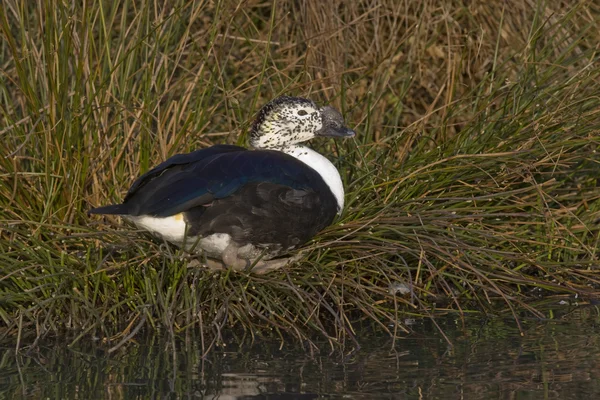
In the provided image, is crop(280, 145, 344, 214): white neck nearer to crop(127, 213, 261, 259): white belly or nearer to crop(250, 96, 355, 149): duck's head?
crop(250, 96, 355, 149): duck's head

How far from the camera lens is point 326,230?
198 inches

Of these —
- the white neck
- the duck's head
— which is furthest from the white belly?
the duck's head

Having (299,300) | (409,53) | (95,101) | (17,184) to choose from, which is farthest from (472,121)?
(17,184)

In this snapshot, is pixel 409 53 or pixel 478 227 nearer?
pixel 478 227

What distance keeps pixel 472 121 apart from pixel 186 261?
175 cm

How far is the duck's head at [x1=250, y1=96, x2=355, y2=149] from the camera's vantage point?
5105 millimetres


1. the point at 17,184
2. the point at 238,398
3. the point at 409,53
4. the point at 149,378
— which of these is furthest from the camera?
the point at 409,53

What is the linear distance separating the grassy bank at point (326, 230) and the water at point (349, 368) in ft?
0.42

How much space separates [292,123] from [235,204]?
635 mm

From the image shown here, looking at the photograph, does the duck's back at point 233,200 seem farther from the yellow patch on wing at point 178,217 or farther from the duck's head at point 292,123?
the duck's head at point 292,123

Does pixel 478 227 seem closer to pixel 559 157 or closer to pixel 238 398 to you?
pixel 559 157

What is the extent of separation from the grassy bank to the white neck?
0.17m

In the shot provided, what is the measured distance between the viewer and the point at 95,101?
5.28 metres

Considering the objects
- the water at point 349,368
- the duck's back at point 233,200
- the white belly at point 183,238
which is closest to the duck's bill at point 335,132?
the duck's back at point 233,200
